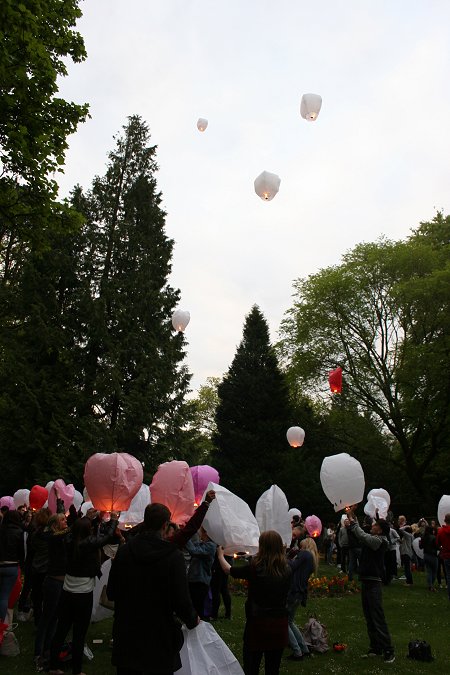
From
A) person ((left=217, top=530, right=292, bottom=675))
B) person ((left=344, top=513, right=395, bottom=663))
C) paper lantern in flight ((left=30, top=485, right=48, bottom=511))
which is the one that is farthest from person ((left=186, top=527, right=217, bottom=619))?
paper lantern in flight ((left=30, top=485, right=48, bottom=511))

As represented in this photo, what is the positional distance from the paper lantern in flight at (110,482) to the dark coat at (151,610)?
3602mm

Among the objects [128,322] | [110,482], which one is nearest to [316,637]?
[110,482]

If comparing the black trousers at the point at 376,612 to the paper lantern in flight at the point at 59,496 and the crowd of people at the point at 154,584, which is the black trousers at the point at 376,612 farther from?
the paper lantern in flight at the point at 59,496

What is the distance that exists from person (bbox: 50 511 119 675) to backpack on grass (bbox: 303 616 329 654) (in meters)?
3.28

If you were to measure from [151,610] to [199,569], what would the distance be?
156 inches

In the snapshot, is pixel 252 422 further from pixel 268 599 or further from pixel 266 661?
pixel 268 599

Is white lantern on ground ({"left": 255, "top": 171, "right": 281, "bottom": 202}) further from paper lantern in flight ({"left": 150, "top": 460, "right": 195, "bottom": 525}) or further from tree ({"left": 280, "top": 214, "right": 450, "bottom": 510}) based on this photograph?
tree ({"left": 280, "top": 214, "right": 450, "bottom": 510})

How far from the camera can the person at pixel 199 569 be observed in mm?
7367

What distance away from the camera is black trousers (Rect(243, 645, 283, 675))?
4926 millimetres

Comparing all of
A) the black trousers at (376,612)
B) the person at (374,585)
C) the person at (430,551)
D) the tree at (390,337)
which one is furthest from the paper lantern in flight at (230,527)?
the tree at (390,337)

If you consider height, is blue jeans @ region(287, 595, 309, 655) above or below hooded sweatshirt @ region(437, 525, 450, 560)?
Result: below

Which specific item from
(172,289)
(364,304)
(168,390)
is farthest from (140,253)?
(364,304)

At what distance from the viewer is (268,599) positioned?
4.84m

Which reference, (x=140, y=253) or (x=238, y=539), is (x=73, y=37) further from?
(x=140, y=253)
